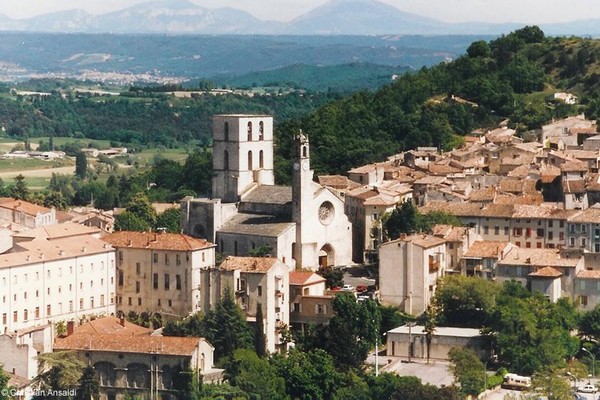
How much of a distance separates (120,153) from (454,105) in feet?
178

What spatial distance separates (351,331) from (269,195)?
9957mm

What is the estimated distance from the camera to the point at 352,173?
210 ft

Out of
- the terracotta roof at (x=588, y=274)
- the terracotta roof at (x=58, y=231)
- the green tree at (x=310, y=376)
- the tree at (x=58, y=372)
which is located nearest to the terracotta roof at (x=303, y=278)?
the green tree at (x=310, y=376)

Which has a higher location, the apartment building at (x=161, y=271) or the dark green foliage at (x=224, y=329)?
the apartment building at (x=161, y=271)

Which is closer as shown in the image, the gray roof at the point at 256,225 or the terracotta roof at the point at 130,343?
the terracotta roof at the point at 130,343

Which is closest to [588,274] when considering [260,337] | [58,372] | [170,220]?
[260,337]

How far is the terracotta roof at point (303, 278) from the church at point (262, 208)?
1.82 m

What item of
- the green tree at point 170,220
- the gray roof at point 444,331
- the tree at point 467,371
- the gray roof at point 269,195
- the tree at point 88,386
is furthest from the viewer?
the green tree at point 170,220

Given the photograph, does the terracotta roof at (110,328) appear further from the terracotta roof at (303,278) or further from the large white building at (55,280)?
the terracotta roof at (303,278)

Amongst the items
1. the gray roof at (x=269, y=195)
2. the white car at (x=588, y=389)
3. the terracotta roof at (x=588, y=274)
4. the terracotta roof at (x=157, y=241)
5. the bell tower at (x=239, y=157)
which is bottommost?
the white car at (x=588, y=389)

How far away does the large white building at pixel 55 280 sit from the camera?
47281 millimetres

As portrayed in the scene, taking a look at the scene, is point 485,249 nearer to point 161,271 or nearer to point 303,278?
point 303,278

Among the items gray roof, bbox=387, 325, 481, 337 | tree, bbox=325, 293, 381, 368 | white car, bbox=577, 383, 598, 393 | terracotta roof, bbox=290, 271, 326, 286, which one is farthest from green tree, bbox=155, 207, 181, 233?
white car, bbox=577, 383, 598, 393

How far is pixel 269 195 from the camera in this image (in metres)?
55.2
